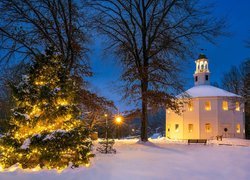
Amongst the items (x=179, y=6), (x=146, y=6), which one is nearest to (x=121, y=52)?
(x=146, y=6)

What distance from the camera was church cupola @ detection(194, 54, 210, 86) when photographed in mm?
51594

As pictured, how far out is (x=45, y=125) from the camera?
11781 mm

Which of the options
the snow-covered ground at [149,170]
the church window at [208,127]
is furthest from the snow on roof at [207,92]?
the snow-covered ground at [149,170]

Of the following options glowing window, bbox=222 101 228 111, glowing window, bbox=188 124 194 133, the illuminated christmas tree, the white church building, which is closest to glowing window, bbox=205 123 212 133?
the white church building

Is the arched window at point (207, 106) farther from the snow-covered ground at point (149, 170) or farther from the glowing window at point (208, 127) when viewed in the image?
the snow-covered ground at point (149, 170)

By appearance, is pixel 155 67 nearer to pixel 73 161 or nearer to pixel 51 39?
pixel 51 39

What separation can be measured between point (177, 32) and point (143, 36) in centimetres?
294

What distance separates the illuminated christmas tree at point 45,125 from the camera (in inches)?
437

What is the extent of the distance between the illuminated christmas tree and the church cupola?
1660 inches

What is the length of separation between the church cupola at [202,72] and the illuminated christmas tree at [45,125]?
42.2 metres

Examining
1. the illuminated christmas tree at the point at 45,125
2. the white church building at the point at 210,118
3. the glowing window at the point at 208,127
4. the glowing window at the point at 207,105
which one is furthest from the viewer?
the glowing window at the point at 207,105

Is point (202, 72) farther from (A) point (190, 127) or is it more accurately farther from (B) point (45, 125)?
(B) point (45, 125)

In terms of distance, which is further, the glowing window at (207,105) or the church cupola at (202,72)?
the church cupola at (202,72)

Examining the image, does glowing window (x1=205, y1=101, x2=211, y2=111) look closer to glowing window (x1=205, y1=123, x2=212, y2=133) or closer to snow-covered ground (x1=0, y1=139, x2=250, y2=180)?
glowing window (x1=205, y1=123, x2=212, y2=133)
